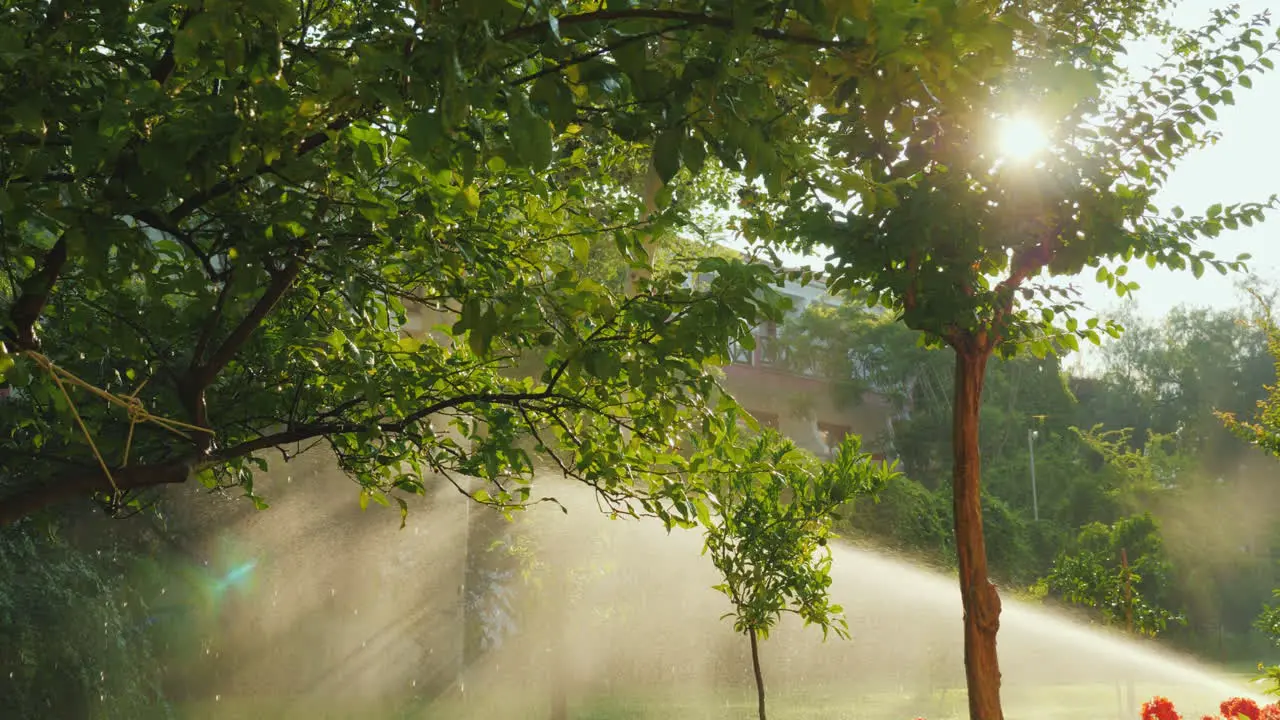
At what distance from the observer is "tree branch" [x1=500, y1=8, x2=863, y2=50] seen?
63.5 inches

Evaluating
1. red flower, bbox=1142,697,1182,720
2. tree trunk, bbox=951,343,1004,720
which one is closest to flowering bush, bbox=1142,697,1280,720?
red flower, bbox=1142,697,1182,720

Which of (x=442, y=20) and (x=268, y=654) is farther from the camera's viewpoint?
(x=268, y=654)

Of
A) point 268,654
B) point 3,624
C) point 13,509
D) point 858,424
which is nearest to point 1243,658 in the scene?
point 858,424

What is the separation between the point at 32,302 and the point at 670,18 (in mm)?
1849

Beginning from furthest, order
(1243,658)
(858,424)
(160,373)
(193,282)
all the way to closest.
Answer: (858,424), (1243,658), (160,373), (193,282)

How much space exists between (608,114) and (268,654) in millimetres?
13247

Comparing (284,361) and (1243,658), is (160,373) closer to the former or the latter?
(284,361)

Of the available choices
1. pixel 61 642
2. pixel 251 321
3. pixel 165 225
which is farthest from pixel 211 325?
pixel 61 642

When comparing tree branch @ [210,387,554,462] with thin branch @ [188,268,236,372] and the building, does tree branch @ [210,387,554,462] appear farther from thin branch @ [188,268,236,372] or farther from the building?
the building

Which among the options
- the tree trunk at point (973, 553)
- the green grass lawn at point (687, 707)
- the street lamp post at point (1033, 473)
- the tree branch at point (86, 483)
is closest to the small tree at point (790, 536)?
the tree trunk at point (973, 553)

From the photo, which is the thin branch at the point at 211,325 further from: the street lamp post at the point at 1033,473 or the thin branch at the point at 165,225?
the street lamp post at the point at 1033,473

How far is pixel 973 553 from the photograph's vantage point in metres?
4.62

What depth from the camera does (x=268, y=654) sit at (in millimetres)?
13633

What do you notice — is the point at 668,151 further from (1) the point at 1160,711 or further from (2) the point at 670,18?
(1) the point at 1160,711
